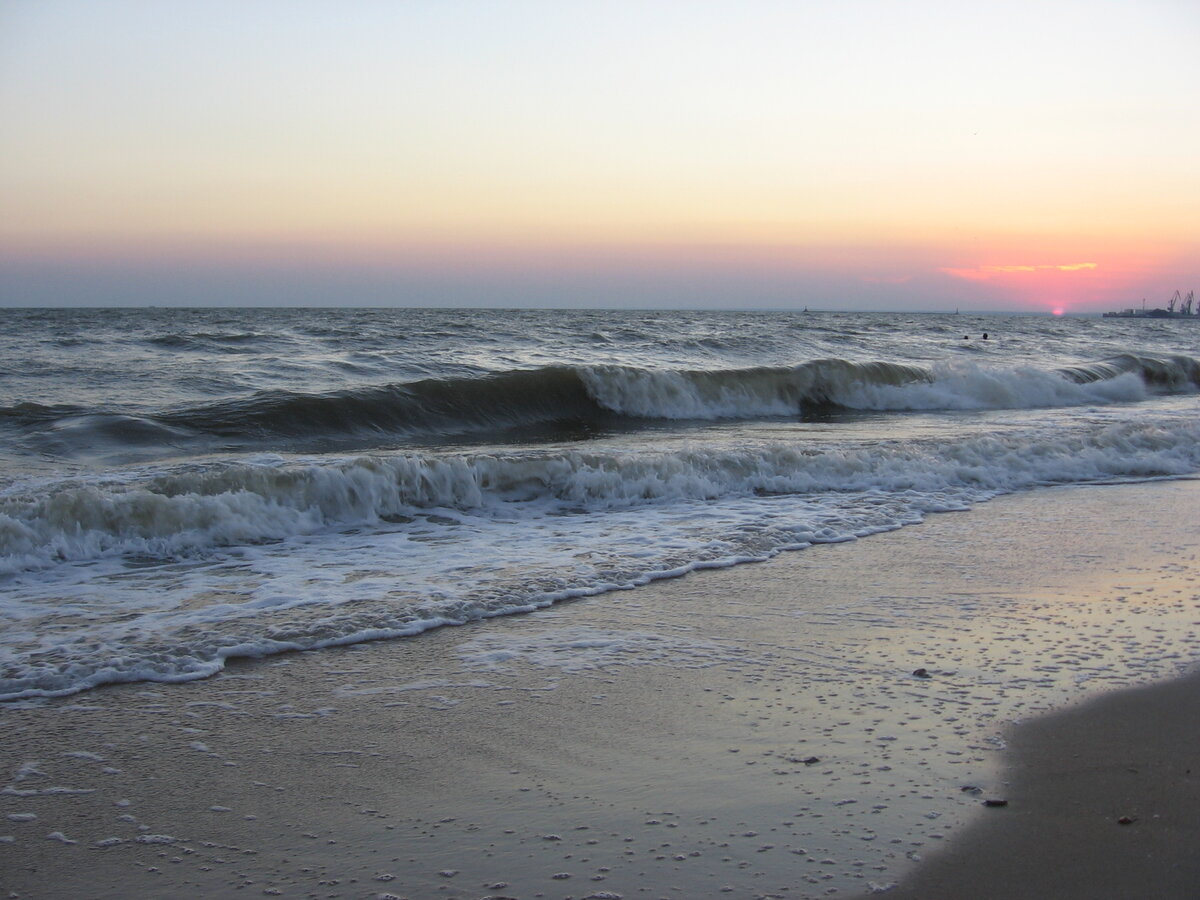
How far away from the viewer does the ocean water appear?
5680 mm

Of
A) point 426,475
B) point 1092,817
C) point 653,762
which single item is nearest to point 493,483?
point 426,475

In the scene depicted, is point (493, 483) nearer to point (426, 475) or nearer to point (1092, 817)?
point (426, 475)

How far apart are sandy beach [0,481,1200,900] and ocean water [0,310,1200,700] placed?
74cm

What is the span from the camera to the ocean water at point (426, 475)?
18.6ft

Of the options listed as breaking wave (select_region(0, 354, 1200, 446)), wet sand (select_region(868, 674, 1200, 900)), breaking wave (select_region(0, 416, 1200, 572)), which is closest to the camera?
wet sand (select_region(868, 674, 1200, 900))

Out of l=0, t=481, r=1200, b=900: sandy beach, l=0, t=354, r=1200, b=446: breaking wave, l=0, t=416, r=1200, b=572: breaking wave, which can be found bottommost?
l=0, t=481, r=1200, b=900: sandy beach

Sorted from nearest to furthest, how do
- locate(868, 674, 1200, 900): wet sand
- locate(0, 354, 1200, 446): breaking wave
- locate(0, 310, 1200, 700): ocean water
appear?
1. locate(868, 674, 1200, 900): wet sand
2. locate(0, 310, 1200, 700): ocean water
3. locate(0, 354, 1200, 446): breaking wave

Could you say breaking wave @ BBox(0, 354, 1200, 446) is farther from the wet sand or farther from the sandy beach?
the wet sand

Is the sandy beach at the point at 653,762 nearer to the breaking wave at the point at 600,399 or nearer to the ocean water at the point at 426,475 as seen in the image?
the ocean water at the point at 426,475

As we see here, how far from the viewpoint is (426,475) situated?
9.09 meters

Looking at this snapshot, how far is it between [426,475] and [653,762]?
589cm

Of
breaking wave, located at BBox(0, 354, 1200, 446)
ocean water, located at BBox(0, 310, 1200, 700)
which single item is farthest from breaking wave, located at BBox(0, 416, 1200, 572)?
breaking wave, located at BBox(0, 354, 1200, 446)

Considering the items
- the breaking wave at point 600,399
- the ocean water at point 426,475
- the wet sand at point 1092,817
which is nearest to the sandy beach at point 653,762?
the wet sand at point 1092,817

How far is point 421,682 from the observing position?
4.51 meters
